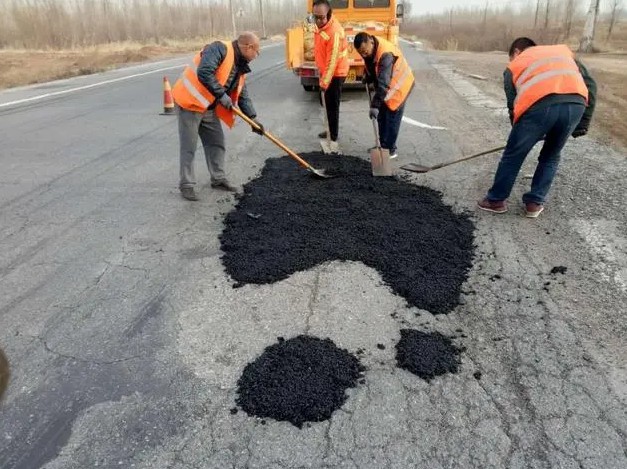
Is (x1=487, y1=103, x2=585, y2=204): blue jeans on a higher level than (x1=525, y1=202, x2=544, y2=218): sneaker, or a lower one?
higher

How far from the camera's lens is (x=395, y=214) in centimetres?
435

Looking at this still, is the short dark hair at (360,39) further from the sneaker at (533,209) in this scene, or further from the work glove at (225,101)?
the sneaker at (533,209)

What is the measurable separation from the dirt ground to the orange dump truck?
2873 millimetres

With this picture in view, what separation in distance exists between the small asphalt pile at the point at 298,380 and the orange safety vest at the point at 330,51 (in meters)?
4.73

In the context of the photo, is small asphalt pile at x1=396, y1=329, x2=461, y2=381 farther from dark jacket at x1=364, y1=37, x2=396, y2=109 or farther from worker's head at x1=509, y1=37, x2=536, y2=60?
dark jacket at x1=364, y1=37, x2=396, y2=109

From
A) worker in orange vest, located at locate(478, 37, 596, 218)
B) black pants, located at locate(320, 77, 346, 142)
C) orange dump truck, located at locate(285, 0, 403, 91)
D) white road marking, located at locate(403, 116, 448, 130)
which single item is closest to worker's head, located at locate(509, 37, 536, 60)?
worker in orange vest, located at locate(478, 37, 596, 218)

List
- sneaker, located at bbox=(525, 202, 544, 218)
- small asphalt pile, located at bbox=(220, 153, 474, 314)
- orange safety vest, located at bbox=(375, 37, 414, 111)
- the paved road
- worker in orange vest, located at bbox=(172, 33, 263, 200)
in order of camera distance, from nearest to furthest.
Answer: the paved road, small asphalt pile, located at bbox=(220, 153, 474, 314), sneaker, located at bbox=(525, 202, 544, 218), worker in orange vest, located at bbox=(172, 33, 263, 200), orange safety vest, located at bbox=(375, 37, 414, 111)

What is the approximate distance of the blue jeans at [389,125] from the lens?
598cm

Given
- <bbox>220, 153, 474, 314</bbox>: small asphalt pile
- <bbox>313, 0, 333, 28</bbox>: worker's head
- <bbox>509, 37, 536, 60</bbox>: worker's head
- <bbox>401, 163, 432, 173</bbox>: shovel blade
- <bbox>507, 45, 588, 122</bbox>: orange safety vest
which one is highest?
<bbox>313, 0, 333, 28</bbox>: worker's head

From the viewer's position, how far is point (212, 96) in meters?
4.58

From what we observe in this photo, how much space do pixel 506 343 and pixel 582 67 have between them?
2.74 meters

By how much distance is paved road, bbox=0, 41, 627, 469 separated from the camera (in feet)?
6.93

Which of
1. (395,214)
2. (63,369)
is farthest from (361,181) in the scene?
(63,369)

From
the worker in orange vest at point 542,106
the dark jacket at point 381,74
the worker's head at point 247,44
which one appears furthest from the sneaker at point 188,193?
the worker in orange vest at point 542,106
